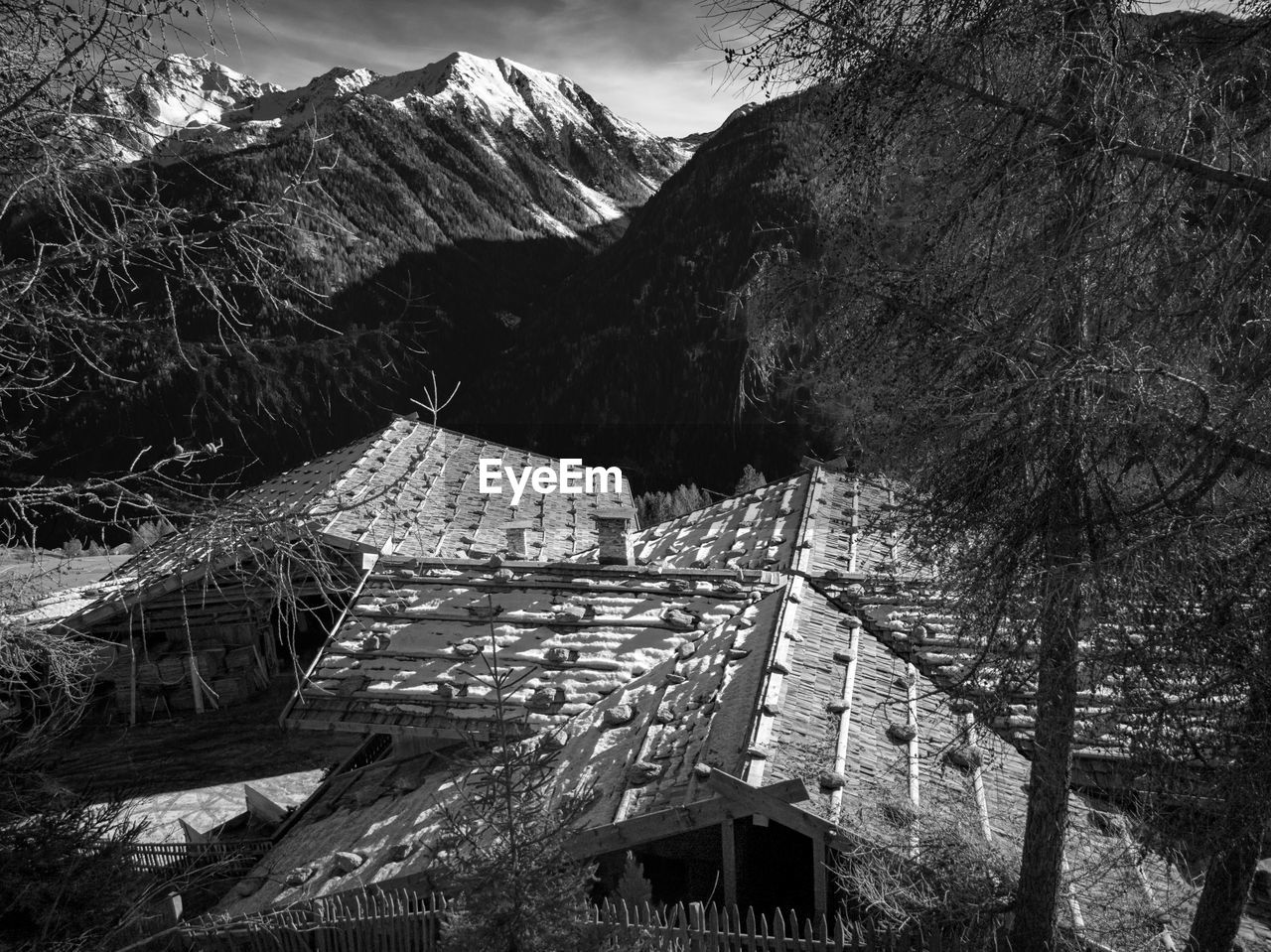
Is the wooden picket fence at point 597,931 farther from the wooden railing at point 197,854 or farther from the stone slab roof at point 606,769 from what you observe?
the wooden railing at point 197,854

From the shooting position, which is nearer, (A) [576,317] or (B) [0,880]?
(B) [0,880]

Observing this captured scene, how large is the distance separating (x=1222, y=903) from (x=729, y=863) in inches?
122

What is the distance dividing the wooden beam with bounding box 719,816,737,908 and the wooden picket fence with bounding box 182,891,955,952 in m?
0.21

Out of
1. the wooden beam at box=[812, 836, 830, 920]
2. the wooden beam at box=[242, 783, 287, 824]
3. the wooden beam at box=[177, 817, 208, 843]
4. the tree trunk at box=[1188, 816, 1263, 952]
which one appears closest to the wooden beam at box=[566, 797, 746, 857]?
the wooden beam at box=[812, 836, 830, 920]

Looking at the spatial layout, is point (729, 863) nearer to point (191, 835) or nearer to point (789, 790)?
point (789, 790)

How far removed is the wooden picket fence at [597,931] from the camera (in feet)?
16.5

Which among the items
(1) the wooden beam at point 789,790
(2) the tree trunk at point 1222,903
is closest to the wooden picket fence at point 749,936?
(1) the wooden beam at point 789,790

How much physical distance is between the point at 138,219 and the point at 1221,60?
16.8 ft

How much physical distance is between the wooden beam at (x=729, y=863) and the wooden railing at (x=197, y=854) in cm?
525

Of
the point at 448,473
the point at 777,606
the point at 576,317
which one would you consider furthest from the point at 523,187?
the point at 777,606

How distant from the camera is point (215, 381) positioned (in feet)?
12.4

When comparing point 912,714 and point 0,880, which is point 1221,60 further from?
point 0,880

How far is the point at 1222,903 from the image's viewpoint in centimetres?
448

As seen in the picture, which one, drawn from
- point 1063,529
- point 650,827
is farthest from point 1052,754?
point 650,827
